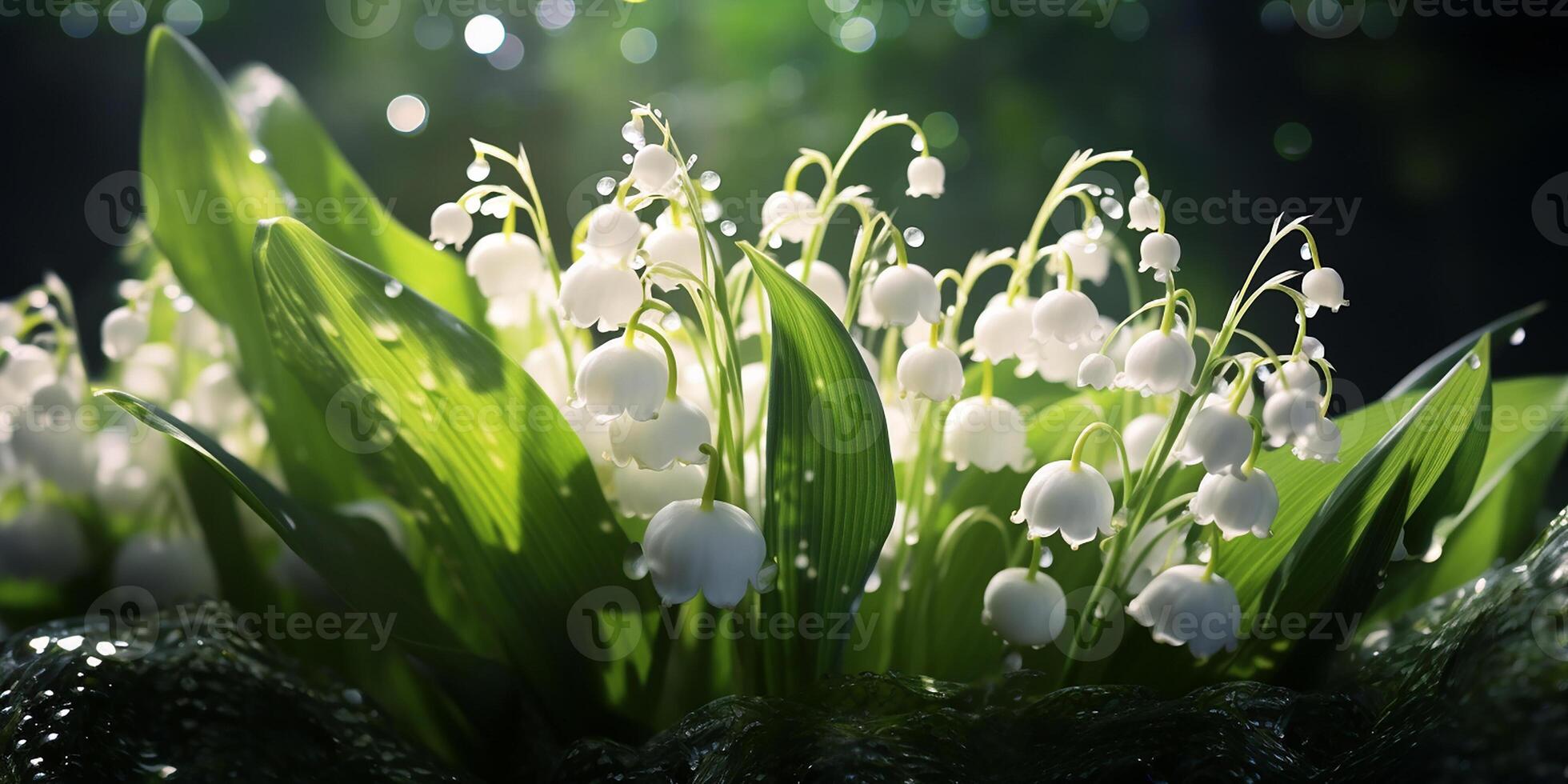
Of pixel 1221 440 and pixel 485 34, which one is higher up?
pixel 485 34

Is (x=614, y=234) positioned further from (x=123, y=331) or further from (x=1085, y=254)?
(x=123, y=331)

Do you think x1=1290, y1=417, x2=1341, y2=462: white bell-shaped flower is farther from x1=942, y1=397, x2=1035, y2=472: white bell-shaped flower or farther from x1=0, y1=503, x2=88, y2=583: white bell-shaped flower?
x1=0, y1=503, x2=88, y2=583: white bell-shaped flower

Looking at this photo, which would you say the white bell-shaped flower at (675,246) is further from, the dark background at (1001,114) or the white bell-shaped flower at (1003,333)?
the dark background at (1001,114)

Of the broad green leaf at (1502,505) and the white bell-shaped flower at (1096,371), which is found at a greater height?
the white bell-shaped flower at (1096,371)

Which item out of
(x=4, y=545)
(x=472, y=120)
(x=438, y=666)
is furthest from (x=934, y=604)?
(x=472, y=120)

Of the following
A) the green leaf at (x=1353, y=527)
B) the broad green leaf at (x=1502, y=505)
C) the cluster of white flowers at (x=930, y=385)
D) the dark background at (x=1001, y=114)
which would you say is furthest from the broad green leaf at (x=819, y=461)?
the dark background at (x=1001, y=114)

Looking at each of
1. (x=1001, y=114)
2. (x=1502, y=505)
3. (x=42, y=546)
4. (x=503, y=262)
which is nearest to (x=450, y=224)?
(x=503, y=262)

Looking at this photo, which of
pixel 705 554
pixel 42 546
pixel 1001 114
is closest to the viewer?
pixel 705 554

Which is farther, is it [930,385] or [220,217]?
[220,217]
